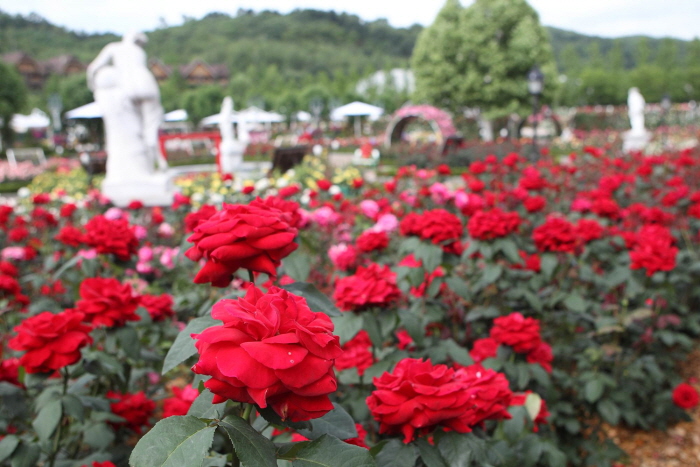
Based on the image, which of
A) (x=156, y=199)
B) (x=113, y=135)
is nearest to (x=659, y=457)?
(x=156, y=199)

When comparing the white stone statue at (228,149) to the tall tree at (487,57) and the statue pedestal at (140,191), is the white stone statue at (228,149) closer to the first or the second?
the statue pedestal at (140,191)

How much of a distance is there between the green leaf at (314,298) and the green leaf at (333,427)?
22 cm

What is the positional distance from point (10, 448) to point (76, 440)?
1.69 ft

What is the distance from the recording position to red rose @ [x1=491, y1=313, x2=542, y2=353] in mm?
1573

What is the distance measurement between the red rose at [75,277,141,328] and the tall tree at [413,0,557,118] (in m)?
25.0

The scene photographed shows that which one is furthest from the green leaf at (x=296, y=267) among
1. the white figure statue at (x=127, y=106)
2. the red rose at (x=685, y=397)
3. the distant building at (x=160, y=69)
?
the distant building at (x=160, y=69)

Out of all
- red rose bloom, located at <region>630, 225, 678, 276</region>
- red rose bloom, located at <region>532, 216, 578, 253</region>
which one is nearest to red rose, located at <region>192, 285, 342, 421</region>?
red rose bloom, located at <region>532, 216, 578, 253</region>

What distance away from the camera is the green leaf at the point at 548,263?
89.4 inches

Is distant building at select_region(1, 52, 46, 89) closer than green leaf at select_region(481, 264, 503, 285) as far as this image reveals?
No

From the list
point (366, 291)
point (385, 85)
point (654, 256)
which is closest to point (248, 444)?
point (366, 291)

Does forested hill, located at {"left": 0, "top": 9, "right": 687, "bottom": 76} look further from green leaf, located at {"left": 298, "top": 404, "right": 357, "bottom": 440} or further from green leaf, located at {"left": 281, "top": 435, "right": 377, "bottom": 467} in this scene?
green leaf, located at {"left": 281, "top": 435, "right": 377, "bottom": 467}

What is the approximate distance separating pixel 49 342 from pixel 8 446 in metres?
0.27

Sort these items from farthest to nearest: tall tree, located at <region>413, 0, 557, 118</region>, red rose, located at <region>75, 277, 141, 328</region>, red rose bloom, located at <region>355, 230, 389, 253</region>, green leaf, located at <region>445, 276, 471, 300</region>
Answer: tall tree, located at <region>413, 0, 557, 118</region> → red rose bloom, located at <region>355, 230, 389, 253</region> → green leaf, located at <region>445, 276, 471, 300</region> → red rose, located at <region>75, 277, 141, 328</region>

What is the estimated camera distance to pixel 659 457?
2619mm
